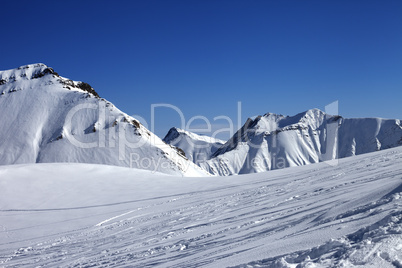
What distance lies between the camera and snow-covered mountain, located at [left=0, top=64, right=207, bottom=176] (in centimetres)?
6825

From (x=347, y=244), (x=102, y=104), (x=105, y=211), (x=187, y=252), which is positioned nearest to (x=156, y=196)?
(x=105, y=211)

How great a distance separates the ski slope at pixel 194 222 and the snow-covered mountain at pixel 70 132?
48.0 metres

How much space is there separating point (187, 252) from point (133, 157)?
6447cm

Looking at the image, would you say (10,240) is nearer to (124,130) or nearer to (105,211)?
(105,211)

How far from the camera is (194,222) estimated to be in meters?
8.69

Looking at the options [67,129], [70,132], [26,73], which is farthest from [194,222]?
[26,73]

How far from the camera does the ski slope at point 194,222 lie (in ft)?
12.0

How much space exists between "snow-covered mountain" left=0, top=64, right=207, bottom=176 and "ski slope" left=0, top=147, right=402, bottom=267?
48.0m

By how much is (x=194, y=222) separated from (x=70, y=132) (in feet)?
240

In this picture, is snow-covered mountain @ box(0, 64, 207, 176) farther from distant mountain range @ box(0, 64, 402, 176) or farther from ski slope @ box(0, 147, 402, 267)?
ski slope @ box(0, 147, 402, 267)

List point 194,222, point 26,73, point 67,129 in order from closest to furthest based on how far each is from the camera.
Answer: point 194,222
point 67,129
point 26,73

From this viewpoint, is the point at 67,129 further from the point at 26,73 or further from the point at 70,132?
the point at 26,73

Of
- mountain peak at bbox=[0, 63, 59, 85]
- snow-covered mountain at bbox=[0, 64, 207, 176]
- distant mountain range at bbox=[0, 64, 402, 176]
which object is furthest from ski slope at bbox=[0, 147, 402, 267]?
mountain peak at bbox=[0, 63, 59, 85]

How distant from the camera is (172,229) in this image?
8.43 meters
